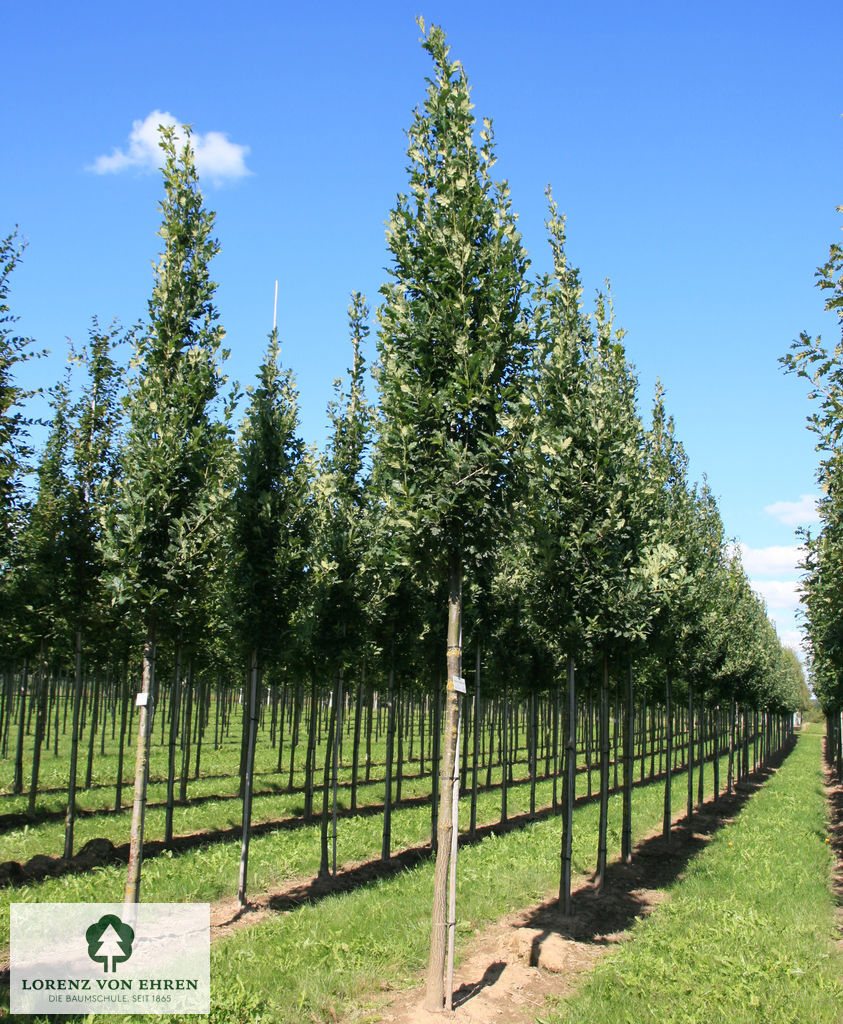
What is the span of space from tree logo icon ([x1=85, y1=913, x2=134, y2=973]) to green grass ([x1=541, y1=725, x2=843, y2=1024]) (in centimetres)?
531

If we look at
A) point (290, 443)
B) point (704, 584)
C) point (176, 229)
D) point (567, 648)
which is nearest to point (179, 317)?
point (176, 229)

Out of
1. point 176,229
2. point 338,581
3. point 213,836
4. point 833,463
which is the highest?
point 176,229

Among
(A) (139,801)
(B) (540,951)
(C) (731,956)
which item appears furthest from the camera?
(A) (139,801)

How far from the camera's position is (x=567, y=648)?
12.5m

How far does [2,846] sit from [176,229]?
13.2 metres

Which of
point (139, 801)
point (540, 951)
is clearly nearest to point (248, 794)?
point (139, 801)

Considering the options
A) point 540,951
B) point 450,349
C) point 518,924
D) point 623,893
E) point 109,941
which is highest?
point 450,349

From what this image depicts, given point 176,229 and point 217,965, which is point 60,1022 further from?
point 176,229

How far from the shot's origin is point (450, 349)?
8742mm

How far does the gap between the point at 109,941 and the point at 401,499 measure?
7020 mm

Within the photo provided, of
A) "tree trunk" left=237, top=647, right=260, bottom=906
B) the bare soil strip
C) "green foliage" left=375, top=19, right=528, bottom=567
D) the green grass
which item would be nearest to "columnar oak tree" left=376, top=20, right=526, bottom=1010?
"green foliage" left=375, top=19, right=528, bottom=567

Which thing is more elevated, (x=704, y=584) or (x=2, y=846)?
(x=704, y=584)

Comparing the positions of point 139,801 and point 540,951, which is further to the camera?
point 139,801

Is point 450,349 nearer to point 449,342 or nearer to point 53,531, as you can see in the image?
point 449,342
